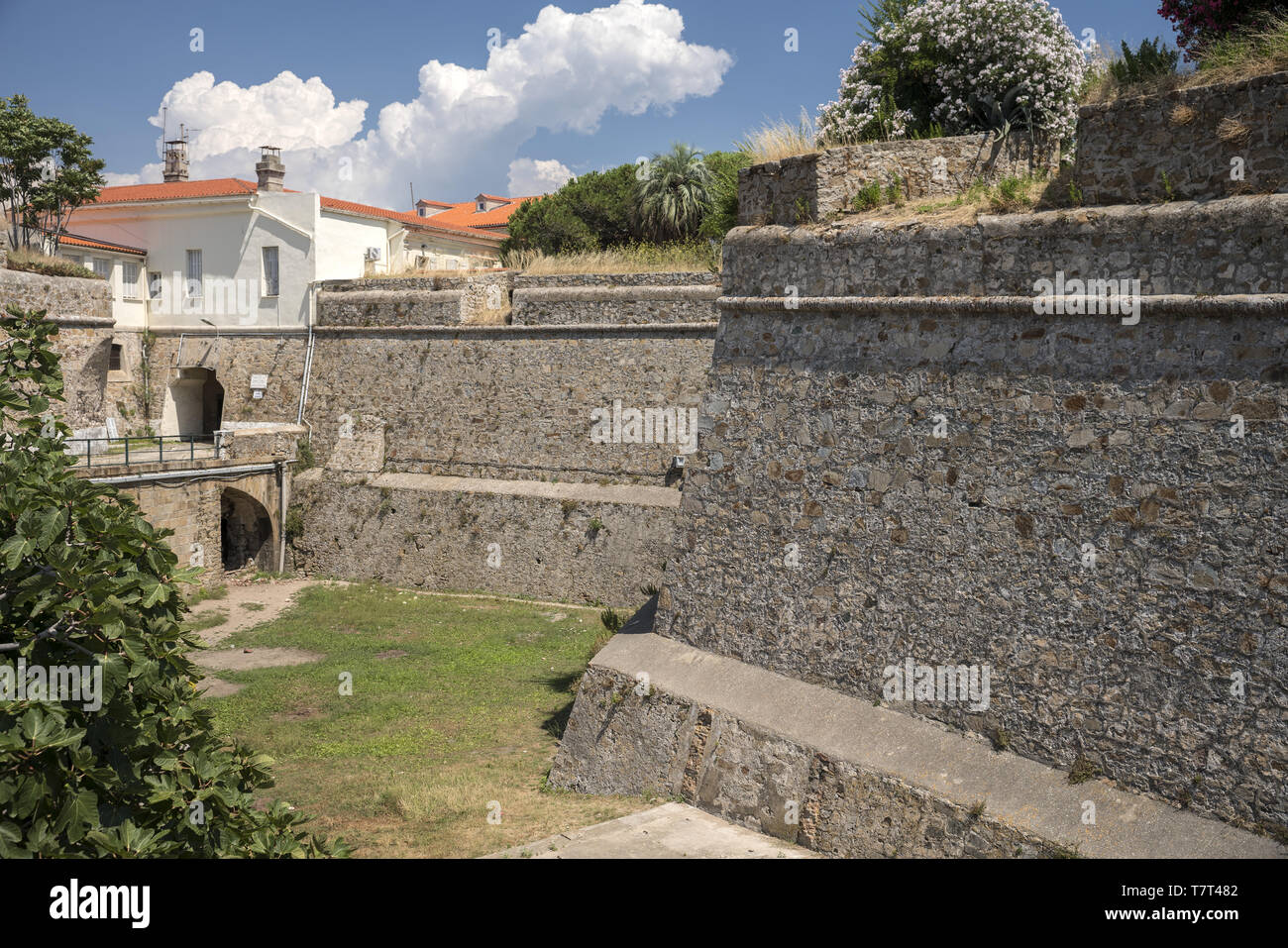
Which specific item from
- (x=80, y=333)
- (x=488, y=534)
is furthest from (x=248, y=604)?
(x=80, y=333)

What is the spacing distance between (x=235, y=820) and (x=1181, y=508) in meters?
5.82

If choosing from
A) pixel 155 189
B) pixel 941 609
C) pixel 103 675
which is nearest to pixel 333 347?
pixel 155 189

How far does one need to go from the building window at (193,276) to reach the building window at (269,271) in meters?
2.59

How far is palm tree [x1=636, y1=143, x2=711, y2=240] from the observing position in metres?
30.8

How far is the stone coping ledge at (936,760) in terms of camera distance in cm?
595

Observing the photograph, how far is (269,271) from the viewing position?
25.5 meters

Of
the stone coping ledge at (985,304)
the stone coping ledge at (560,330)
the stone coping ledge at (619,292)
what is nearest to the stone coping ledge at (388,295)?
the stone coping ledge at (560,330)

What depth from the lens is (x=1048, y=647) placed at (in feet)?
22.5

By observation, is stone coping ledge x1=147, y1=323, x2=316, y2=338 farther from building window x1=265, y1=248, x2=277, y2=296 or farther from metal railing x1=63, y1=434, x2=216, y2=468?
metal railing x1=63, y1=434, x2=216, y2=468

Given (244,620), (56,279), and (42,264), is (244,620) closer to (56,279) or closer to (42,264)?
(56,279)

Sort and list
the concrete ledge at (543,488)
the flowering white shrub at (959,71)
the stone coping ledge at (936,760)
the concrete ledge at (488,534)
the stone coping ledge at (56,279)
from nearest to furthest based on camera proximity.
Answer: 1. the stone coping ledge at (936,760)
2. the flowering white shrub at (959,71)
3. the concrete ledge at (488,534)
4. the concrete ledge at (543,488)
5. the stone coping ledge at (56,279)

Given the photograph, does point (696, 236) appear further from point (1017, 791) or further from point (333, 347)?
point (1017, 791)

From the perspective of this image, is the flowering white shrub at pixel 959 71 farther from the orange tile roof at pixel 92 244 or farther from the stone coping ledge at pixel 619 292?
the orange tile roof at pixel 92 244

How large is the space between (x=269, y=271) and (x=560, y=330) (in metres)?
10.0
